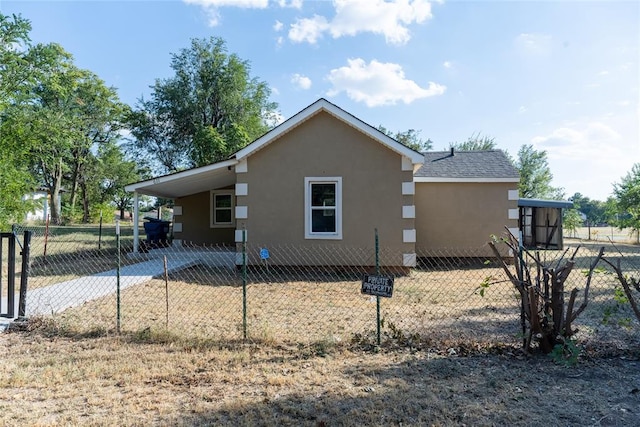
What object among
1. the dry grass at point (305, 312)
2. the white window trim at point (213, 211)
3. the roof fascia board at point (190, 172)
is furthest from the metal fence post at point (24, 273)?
the white window trim at point (213, 211)

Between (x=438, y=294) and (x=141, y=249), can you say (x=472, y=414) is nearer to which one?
(x=438, y=294)

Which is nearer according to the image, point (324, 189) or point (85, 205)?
point (324, 189)

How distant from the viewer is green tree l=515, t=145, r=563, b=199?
36844 millimetres

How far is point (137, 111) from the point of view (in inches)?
1146

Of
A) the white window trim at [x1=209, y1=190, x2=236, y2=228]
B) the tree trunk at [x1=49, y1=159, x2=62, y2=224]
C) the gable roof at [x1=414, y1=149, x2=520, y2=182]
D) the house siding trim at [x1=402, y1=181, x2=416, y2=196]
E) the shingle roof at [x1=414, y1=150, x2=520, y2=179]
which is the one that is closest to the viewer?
the house siding trim at [x1=402, y1=181, x2=416, y2=196]

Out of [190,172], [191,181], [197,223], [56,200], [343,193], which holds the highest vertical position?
[56,200]

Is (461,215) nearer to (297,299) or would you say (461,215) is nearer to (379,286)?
(297,299)

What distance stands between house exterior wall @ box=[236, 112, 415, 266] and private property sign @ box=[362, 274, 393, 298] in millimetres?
5595

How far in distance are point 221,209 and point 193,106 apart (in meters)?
15.8

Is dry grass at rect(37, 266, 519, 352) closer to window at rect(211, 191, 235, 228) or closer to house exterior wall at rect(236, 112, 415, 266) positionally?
house exterior wall at rect(236, 112, 415, 266)

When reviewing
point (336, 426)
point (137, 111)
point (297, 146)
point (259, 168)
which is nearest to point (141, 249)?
point (259, 168)

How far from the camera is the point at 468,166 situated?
1437 centimetres

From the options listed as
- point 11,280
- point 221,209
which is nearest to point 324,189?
point 221,209

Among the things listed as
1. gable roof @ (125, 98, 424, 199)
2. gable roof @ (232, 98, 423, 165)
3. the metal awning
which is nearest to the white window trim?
gable roof @ (125, 98, 424, 199)
